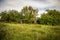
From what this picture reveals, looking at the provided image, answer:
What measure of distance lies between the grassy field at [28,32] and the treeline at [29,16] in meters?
0.07

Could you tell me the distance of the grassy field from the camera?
6.07 ft

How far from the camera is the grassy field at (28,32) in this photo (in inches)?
72.9

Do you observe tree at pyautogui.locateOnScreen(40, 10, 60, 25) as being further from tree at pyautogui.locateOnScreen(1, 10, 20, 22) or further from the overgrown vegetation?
tree at pyautogui.locateOnScreen(1, 10, 20, 22)

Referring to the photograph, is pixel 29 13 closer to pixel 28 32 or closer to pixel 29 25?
pixel 29 25

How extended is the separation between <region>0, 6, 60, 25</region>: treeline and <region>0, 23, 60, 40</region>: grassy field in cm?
7

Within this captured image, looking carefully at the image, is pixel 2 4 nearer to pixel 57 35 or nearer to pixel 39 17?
pixel 39 17

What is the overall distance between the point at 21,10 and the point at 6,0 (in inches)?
12.4

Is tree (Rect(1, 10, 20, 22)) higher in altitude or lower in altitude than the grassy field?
higher

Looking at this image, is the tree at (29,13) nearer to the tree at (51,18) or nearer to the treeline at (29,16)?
the treeline at (29,16)

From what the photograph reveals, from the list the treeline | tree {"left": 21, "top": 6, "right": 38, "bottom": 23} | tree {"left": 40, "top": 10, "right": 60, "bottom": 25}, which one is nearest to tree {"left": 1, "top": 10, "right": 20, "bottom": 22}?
the treeline

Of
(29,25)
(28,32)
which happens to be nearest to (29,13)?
(29,25)

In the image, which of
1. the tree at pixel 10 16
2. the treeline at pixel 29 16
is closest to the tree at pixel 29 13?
the treeline at pixel 29 16

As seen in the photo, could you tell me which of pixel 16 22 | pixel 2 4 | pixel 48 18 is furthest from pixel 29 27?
pixel 2 4

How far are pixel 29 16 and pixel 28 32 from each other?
0.87 ft
